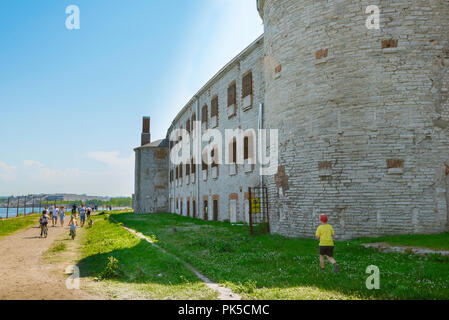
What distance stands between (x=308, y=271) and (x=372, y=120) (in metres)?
5.63

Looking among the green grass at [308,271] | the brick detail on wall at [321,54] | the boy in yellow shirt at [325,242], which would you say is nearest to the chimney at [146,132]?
the green grass at [308,271]

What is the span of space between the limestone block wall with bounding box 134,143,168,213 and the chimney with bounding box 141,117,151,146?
3485 millimetres

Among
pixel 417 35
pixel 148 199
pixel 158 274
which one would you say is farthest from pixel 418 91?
pixel 148 199

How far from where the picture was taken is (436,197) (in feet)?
34.2

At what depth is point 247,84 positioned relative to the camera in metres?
19.4

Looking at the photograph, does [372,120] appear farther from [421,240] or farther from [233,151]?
[233,151]

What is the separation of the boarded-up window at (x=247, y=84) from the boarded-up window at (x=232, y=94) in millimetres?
1175

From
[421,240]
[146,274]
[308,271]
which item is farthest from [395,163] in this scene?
[146,274]

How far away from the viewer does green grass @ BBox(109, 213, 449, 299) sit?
5.96 m

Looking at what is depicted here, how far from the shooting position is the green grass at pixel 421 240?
29.7 feet

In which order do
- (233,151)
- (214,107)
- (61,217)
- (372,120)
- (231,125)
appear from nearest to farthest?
1. (372,120)
2. (233,151)
3. (231,125)
4. (214,107)
5. (61,217)

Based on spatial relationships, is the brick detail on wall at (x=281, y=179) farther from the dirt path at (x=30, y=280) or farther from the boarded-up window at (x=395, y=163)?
the dirt path at (x=30, y=280)

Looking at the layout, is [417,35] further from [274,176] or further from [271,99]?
[274,176]

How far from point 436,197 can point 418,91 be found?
3.15 meters
